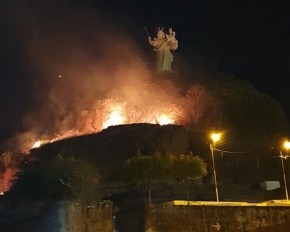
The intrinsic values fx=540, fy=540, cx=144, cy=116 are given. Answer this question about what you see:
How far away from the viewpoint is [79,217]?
21625 millimetres

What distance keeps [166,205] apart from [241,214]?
4109mm

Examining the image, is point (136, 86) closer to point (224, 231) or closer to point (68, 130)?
point (68, 130)

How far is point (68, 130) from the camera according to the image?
48.5 meters

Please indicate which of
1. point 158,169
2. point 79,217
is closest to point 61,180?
point 158,169

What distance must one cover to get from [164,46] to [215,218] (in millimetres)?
28744

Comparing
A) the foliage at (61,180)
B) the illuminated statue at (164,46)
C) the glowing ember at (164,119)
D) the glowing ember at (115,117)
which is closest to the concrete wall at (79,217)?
the foliage at (61,180)

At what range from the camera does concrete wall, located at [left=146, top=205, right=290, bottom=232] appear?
78.5ft

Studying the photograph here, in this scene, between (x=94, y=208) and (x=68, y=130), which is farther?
(x=68, y=130)

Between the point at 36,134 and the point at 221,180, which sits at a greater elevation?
the point at 36,134

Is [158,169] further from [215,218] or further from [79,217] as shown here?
[79,217]

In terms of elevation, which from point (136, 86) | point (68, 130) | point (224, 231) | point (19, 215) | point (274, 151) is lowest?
point (224, 231)

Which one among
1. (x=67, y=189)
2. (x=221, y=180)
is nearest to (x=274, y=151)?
(x=221, y=180)

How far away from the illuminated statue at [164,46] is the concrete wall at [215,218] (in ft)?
87.2

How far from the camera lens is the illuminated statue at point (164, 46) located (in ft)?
169
